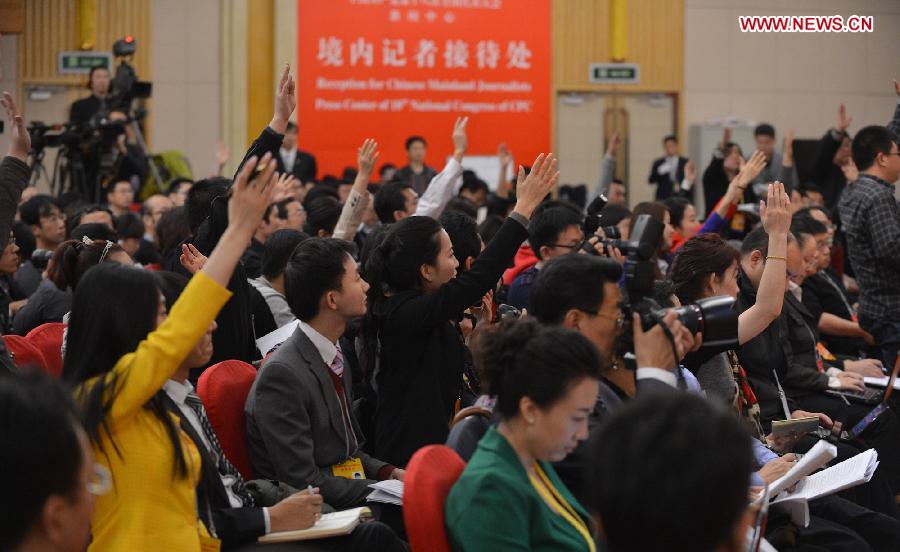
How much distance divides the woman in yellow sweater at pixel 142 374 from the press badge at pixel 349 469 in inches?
30.1

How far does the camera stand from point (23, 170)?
3.04 metres

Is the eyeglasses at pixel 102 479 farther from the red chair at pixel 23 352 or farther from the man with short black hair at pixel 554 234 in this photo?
the man with short black hair at pixel 554 234

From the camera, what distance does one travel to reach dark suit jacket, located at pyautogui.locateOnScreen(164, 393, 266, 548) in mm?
2346

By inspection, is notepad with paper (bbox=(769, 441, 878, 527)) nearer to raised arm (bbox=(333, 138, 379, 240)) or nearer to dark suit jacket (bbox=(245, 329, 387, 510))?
dark suit jacket (bbox=(245, 329, 387, 510))

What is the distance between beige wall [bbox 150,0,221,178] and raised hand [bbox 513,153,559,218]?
8.56 m

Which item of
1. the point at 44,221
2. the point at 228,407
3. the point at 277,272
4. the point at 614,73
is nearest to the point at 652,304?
the point at 228,407

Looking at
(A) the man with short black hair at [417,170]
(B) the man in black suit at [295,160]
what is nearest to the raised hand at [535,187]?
(A) the man with short black hair at [417,170]

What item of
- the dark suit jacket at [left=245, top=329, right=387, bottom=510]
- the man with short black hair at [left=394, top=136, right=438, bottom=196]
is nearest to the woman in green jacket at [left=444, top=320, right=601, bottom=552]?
the dark suit jacket at [left=245, top=329, right=387, bottom=510]

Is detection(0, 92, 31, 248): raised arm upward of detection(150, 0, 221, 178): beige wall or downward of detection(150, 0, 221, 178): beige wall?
downward

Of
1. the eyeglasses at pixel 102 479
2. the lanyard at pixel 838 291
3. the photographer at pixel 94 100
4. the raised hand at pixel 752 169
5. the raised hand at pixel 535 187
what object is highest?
the photographer at pixel 94 100

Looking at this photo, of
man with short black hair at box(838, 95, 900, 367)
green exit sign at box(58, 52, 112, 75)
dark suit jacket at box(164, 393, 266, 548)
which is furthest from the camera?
green exit sign at box(58, 52, 112, 75)

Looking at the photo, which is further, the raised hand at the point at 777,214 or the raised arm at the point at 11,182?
the raised hand at the point at 777,214

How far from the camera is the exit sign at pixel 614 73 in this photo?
12.1 meters

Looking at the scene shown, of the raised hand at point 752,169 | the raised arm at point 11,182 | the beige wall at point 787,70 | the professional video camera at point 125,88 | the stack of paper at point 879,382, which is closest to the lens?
the raised arm at point 11,182
